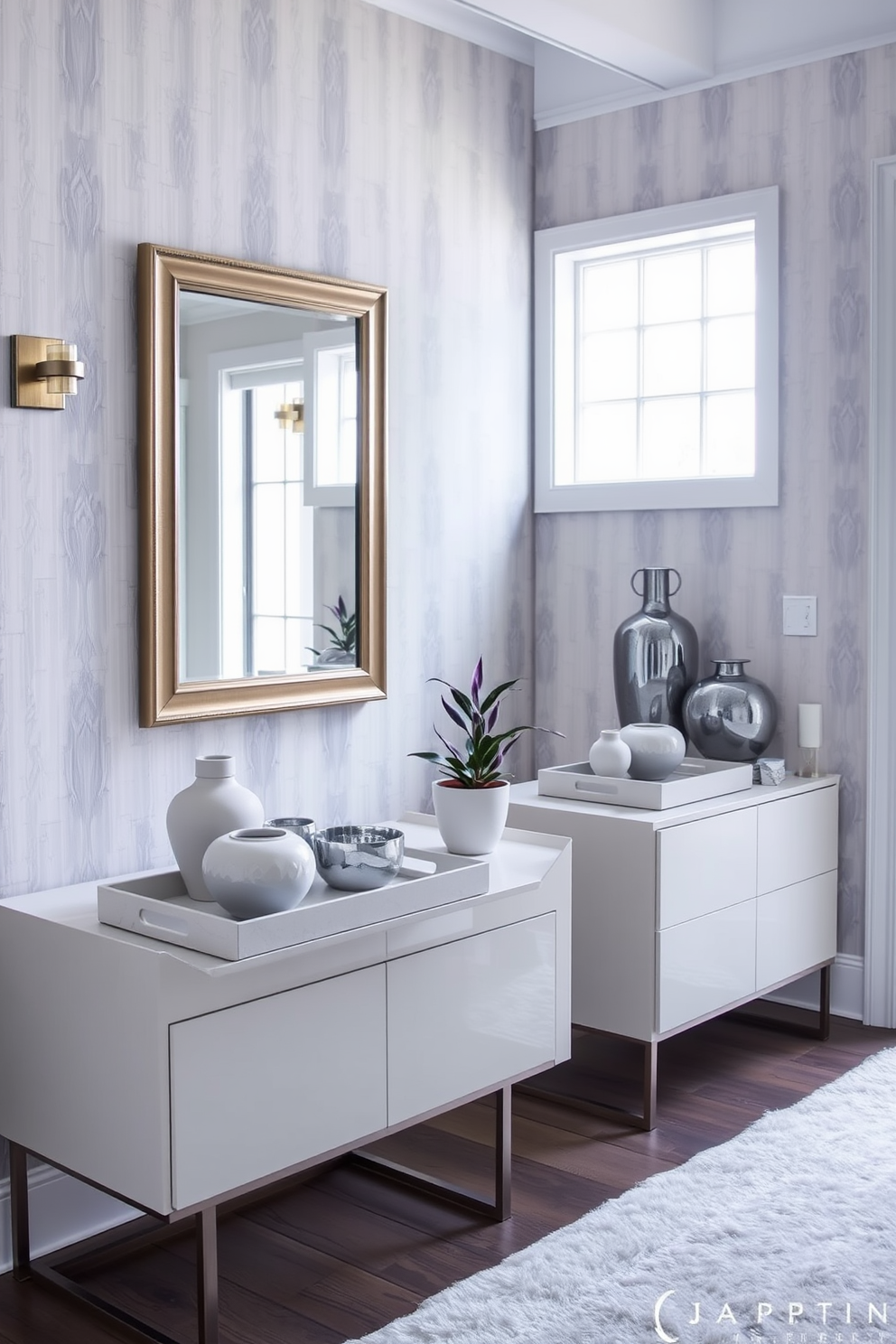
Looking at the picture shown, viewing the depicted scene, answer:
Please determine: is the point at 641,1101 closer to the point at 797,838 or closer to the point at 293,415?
the point at 797,838

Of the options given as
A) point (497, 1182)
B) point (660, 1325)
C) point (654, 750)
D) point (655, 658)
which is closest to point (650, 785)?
point (654, 750)

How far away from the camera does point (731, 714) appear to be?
346 cm

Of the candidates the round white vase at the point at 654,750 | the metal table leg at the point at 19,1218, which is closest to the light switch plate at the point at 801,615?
the round white vase at the point at 654,750

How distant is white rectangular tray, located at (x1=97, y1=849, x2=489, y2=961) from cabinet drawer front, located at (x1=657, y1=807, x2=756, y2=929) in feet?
2.11

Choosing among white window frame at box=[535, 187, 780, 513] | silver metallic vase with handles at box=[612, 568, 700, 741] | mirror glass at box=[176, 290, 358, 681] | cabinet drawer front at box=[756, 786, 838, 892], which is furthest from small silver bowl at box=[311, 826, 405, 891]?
white window frame at box=[535, 187, 780, 513]

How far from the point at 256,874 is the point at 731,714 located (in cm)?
172

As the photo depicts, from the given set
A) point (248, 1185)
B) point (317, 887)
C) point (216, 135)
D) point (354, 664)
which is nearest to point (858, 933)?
point (354, 664)

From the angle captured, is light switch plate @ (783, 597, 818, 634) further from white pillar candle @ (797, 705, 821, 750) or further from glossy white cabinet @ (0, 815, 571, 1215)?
glossy white cabinet @ (0, 815, 571, 1215)

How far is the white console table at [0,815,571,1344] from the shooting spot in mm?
2023

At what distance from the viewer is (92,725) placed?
263 centimetres

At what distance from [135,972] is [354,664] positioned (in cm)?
133

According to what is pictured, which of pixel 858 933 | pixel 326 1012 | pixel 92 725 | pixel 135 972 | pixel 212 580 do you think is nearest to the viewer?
pixel 135 972

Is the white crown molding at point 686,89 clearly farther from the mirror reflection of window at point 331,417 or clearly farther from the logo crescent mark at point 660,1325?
the logo crescent mark at point 660,1325

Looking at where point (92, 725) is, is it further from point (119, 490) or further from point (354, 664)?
point (354, 664)
